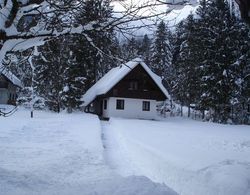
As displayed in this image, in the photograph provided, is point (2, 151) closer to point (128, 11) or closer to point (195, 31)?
point (128, 11)

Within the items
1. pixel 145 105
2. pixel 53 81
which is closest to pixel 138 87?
pixel 145 105

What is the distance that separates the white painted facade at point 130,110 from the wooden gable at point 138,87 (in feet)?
2.34

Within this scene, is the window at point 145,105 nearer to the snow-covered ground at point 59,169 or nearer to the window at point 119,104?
the window at point 119,104

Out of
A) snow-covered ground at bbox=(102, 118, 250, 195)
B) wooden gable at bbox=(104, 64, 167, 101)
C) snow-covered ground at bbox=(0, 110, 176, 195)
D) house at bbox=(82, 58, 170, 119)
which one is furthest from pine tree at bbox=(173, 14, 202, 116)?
snow-covered ground at bbox=(102, 118, 250, 195)

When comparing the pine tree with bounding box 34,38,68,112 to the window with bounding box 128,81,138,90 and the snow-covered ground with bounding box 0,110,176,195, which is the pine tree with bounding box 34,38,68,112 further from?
the snow-covered ground with bounding box 0,110,176,195

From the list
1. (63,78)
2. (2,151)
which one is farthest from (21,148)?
A: (63,78)

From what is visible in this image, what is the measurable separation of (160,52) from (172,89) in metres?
7.13

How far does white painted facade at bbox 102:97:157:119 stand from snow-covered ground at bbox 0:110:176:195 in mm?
23459

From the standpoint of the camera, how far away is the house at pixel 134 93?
43.8 meters

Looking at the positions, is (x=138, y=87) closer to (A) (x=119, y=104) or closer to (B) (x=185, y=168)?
(A) (x=119, y=104)

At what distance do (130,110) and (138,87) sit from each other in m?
2.81

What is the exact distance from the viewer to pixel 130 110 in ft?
147

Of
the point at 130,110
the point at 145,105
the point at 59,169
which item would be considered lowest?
the point at 59,169

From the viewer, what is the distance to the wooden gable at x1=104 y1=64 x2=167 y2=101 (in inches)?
1737
